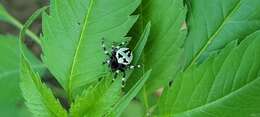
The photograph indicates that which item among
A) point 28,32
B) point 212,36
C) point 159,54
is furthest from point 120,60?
point 28,32

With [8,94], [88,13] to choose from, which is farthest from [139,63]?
[8,94]

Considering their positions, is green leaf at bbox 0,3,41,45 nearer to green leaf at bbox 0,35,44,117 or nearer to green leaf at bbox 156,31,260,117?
green leaf at bbox 0,35,44,117

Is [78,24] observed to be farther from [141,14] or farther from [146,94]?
[146,94]

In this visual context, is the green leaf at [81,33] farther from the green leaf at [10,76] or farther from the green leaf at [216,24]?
the green leaf at [10,76]

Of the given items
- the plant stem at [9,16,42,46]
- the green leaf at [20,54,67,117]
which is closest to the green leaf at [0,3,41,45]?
the plant stem at [9,16,42,46]

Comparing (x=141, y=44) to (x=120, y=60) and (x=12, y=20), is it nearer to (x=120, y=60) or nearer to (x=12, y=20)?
(x=120, y=60)
